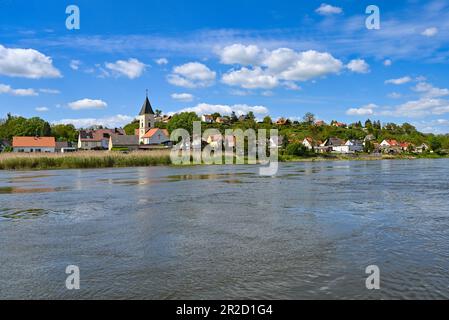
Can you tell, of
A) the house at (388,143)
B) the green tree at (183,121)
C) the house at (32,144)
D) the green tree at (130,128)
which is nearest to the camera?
the house at (32,144)

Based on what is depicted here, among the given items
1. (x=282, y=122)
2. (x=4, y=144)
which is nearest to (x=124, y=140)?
(x=4, y=144)

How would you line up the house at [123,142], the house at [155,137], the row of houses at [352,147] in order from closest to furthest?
the house at [123,142]
the house at [155,137]
the row of houses at [352,147]

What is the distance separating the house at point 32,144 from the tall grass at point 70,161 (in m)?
49.2

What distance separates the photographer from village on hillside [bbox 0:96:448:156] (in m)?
95.5

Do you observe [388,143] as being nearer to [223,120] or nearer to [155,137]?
[223,120]

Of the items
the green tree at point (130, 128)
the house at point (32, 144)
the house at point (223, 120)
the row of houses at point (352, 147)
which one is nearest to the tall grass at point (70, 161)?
the house at point (32, 144)

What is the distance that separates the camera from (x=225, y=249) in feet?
30.8

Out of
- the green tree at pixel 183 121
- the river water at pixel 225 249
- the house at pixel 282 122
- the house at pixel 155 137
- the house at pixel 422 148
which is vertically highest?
the house at pixel 282 122

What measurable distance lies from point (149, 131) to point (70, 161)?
210 feet

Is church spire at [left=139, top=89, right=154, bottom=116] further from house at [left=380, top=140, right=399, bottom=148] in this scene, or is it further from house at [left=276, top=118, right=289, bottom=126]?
house at [left=380, top=140, right=399, bottom=148]

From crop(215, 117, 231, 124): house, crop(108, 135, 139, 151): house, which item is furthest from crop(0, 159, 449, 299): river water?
crop(215, 117, 231, 124): house

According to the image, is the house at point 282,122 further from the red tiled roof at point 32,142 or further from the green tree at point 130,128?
the red tiled roof at point 32,142

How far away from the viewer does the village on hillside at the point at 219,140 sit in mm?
95500
